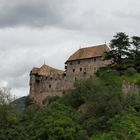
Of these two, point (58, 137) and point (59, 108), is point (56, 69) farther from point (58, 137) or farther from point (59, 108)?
point (58, 137)

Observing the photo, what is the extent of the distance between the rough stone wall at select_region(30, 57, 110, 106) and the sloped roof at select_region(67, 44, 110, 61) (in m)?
0.79

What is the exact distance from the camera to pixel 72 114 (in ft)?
279

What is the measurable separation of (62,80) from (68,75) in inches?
75.6

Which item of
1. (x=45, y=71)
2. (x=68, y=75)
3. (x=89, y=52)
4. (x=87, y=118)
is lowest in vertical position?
(x=87, y=118)

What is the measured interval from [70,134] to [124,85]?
16.1 metres

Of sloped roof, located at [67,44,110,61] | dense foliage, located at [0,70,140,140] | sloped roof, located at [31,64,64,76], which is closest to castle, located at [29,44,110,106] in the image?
sloped roof, located at [67,44,110,61]

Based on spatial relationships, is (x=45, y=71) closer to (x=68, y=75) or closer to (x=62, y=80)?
(x=68, y=75)

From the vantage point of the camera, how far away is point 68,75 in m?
109

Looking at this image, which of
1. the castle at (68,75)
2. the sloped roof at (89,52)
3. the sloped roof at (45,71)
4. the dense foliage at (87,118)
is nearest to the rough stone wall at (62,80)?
the castle at (68,75)

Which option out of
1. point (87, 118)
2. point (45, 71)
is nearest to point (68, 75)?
point (45, 71)

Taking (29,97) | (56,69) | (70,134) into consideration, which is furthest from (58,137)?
(56,69)

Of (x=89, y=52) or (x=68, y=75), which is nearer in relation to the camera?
(x=68, y=75)

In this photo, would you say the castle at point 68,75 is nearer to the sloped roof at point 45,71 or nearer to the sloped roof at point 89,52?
the sloped roof at point 89,52

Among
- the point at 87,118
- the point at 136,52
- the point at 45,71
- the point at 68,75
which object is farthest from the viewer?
the point at 45,71
